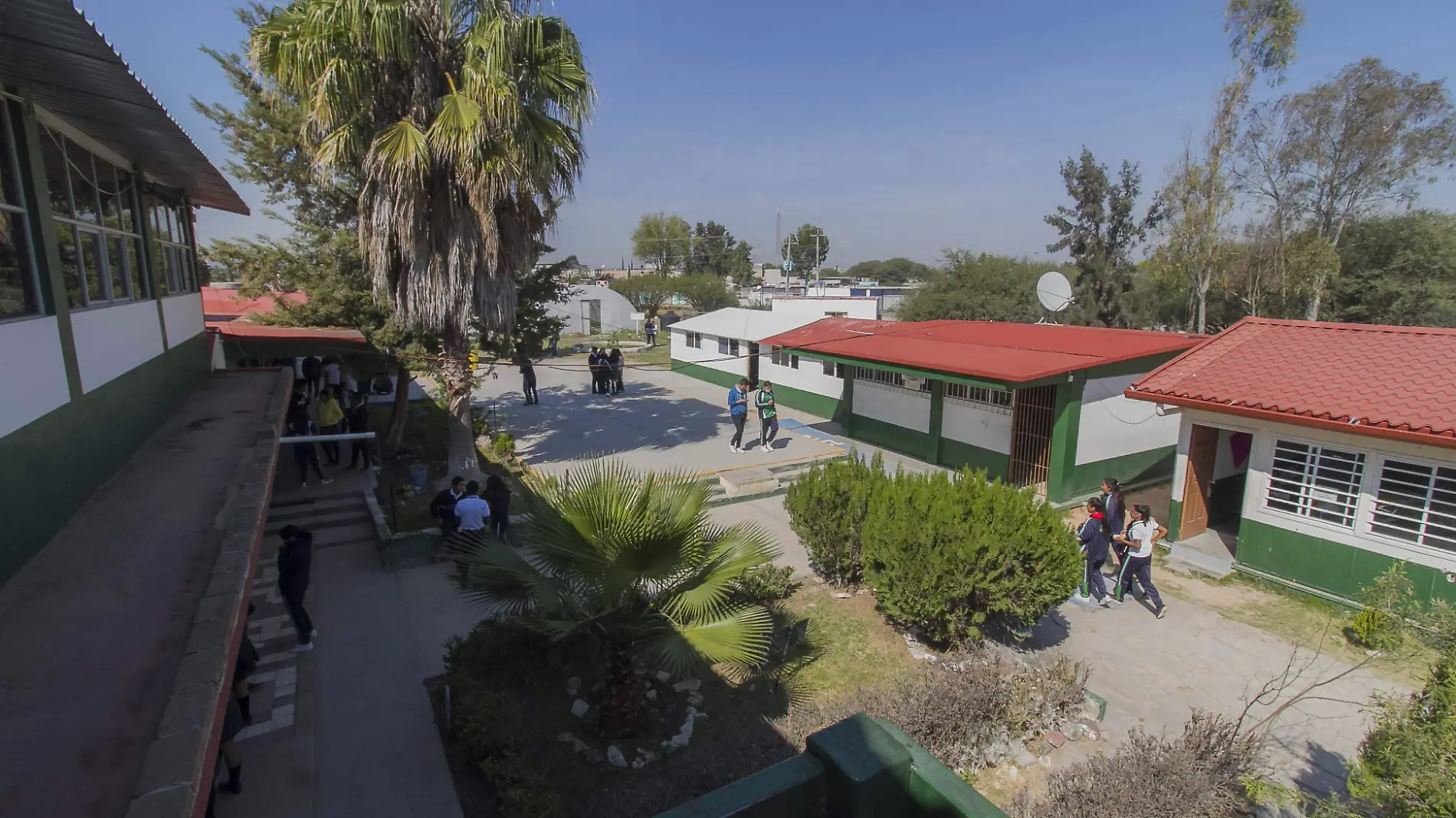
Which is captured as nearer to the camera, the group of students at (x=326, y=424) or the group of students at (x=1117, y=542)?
the group of students at (x=1117, y=542)

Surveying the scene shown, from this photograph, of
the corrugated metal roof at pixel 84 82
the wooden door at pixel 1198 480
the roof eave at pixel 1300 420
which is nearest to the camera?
the corrugated metal roof at pixel 84 82

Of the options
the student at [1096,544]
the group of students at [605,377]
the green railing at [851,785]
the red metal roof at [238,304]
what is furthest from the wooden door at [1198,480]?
the red metal roof at [238,304]

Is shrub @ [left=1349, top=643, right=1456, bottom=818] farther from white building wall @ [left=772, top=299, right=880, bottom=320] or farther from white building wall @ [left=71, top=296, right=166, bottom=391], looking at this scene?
white building wall @ [left=772, top=299, right=880, bottom=320]

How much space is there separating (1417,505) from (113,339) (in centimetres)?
1511

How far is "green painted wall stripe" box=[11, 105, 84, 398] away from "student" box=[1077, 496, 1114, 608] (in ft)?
35.1

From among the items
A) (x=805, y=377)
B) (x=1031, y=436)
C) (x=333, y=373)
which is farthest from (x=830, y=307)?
(x=333, y=373)

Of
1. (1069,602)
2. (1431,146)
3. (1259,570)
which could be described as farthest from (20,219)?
(1431,146)

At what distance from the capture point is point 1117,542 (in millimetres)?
9602

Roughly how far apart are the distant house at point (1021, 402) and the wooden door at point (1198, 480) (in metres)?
1.07

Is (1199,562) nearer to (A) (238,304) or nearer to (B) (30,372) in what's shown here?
(B) (30,372)

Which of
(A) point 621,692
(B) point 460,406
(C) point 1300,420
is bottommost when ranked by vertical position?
(A) point 621,692

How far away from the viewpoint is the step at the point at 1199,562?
1022 centimetres

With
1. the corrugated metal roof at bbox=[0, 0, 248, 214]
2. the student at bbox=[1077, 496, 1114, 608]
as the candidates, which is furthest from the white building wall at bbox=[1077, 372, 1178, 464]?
the corrugated metal roof at bbox=[0, 0, 248, 214]

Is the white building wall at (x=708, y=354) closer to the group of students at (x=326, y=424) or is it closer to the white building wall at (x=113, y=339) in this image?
the group of students at (x=326, y=424)
